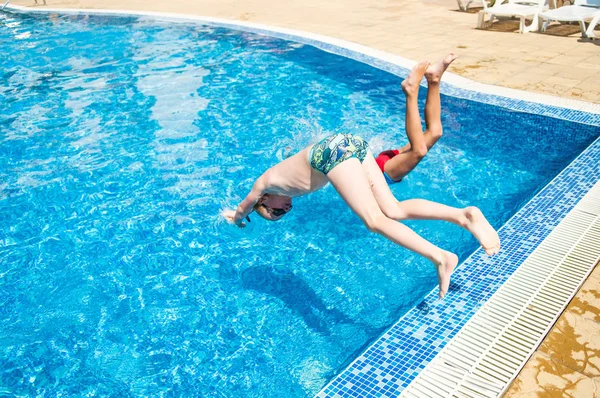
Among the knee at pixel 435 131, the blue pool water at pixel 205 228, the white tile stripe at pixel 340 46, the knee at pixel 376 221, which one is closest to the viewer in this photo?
the knee at pixel 376 221

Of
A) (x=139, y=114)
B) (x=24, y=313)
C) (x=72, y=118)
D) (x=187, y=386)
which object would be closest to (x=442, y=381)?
(x=187, y=386)

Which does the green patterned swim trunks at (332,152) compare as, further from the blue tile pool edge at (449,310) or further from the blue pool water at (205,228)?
the blue pool water at (205,228)

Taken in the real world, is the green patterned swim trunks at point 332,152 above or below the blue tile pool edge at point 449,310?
above

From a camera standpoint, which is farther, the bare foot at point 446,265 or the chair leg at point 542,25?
the chair leg at point 542,25

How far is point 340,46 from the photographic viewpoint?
10570 millimetres

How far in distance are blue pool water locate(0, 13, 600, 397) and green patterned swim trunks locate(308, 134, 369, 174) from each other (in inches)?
56.2

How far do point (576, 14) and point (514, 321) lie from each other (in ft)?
30.0

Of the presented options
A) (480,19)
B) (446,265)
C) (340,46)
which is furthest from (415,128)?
(480,19)

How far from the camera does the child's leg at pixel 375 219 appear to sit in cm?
294

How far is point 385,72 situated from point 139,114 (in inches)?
173

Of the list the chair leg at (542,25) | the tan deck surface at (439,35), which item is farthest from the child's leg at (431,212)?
the chair leg at (542,25)

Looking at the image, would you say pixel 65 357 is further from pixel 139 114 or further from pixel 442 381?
pixel 139 114

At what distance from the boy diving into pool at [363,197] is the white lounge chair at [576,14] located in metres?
8.80

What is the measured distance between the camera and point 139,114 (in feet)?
27.1
